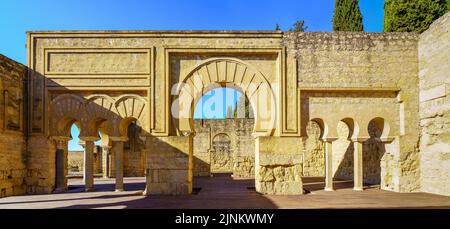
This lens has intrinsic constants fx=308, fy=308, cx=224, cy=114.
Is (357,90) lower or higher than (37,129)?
higher

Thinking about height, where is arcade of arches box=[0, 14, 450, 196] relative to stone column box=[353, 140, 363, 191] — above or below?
above

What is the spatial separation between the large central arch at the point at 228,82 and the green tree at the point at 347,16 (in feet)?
32.0

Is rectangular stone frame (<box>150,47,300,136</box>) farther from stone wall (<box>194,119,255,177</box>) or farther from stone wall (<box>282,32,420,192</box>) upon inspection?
stone wall (<box>194,119,255,177</box>)

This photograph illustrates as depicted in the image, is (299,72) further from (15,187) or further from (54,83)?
(15,187)

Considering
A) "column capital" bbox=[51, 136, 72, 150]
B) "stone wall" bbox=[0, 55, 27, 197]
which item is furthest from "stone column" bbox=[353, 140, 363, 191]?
"stone wall" bbox=[0, 55, 27, 197]

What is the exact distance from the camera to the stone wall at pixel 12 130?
8.88 m

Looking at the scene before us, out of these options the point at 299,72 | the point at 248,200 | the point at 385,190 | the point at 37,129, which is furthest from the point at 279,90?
the point at 37,129

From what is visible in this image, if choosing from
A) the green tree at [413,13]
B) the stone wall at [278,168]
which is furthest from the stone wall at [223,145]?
the green tree at [413,13]

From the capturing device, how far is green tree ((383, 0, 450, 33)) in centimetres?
1277

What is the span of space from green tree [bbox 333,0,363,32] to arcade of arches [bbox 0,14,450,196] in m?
7.30

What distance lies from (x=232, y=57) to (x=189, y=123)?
2537 mm

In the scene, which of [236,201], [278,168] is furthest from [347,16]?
[236,201]

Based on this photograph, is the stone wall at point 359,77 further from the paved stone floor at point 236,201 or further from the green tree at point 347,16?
the green tree at point 347,16

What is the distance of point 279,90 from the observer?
971 centimetres
